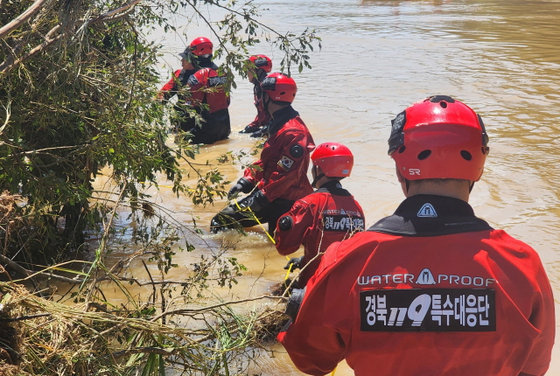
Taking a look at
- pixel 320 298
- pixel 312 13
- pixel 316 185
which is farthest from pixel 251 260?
pixel 312 13

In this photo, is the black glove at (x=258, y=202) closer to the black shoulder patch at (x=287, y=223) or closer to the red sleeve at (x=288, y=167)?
the red sleeve at (x=288, y=167)

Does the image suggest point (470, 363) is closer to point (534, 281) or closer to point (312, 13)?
point (534, 281)

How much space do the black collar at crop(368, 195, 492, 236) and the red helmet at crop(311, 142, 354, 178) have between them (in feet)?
9.24

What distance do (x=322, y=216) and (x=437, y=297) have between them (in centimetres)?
275

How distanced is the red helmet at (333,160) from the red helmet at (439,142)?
2.58 metres

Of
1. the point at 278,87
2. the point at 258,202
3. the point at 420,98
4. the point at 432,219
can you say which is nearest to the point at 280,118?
the point at 278,87

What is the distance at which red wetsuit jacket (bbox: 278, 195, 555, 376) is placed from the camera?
2174 millimetres

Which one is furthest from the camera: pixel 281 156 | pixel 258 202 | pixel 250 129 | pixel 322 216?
pixel 250 129

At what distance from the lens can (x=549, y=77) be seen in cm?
1683

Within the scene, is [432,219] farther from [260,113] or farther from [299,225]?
[260,113]

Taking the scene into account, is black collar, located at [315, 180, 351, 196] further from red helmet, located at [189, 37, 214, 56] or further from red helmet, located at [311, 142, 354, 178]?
red helmet, located at [189, 37, 214, 56]

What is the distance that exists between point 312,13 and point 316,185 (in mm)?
32937

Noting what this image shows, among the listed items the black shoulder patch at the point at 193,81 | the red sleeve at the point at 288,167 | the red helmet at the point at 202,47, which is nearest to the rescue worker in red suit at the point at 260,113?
the red helmet at the point at 202,47

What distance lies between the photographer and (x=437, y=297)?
86.2 inches
